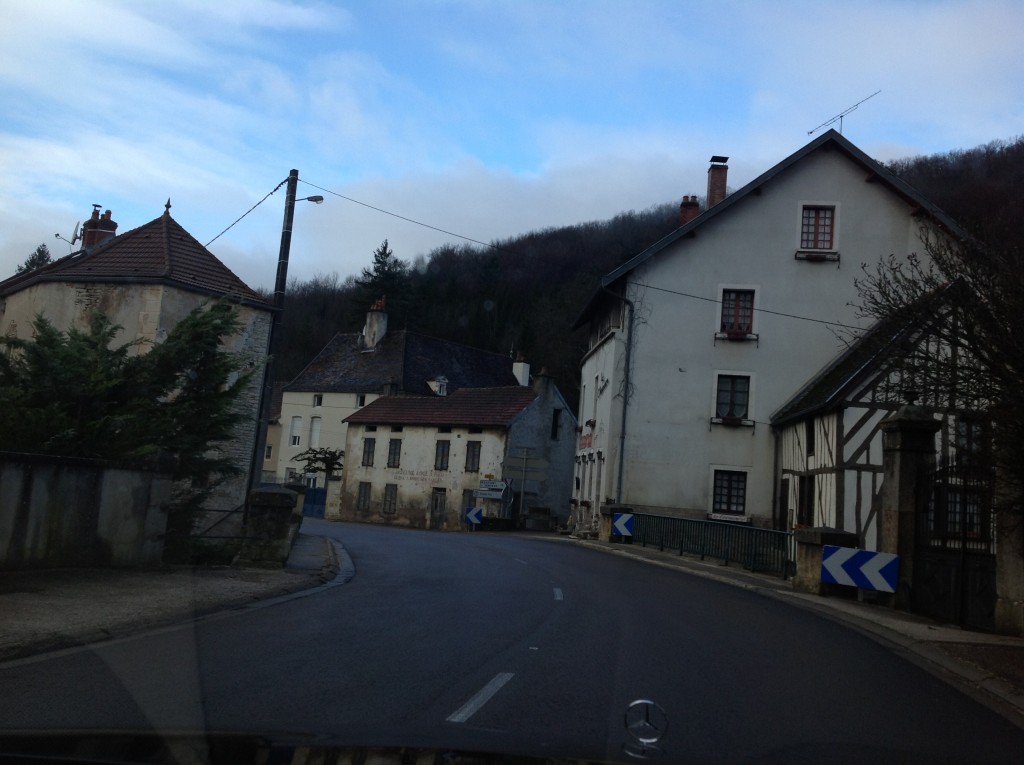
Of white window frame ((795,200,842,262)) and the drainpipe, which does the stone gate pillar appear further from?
white window frame ((795,200,842,262))

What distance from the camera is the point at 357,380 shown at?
208ft

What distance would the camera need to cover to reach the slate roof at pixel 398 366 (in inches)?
2450

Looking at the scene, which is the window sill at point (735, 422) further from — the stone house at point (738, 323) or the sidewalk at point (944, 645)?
the sidewalk at point (944, 645)

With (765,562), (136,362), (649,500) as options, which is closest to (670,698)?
(136,362)

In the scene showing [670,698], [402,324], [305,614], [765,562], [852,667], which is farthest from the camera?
[402,324]

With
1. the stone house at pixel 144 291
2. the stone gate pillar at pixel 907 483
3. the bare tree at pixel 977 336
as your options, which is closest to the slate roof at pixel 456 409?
the stone house at pixel 144 291

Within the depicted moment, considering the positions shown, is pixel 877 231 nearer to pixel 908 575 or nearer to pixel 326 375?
pixel 908 575

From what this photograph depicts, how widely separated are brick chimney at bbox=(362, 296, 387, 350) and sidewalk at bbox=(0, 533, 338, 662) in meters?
50.5

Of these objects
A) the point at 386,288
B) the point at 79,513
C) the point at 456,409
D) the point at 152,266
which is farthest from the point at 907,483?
the point at 386,288

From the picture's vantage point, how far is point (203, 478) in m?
15.6

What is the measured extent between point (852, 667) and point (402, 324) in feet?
240

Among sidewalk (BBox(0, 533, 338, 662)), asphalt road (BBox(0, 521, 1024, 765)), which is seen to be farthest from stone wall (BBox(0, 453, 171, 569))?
asphalt road (BBox(0, 521, 1024, 765))

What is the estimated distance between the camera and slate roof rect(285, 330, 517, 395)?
6222 centimetres

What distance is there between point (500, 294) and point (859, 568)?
8212cm
